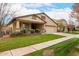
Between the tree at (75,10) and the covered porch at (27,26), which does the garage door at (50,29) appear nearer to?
the covered porch at (27,26)

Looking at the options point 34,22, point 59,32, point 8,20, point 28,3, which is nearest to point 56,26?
point 59,32

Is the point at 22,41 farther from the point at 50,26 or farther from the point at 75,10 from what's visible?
the point at 75,10

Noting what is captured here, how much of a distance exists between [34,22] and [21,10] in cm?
27

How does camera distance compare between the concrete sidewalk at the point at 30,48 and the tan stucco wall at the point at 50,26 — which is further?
the tan stucco wall at the point at 50,26

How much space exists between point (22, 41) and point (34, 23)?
0.32 m

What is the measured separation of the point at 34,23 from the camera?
2586 millimetres

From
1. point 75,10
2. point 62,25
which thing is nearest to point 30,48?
point 62,25

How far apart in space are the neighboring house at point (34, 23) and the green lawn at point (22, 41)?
0.37 feet

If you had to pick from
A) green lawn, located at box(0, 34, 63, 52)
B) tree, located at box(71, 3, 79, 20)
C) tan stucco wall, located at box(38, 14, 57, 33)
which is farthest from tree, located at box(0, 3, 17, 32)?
tree, located at box(71, 3, 79, 20)

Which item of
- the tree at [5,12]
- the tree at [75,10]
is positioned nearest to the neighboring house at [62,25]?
the tree at [75,10]

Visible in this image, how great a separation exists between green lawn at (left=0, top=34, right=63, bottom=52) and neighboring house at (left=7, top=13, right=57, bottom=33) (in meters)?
0.11

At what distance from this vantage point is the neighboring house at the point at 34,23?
2.58 meters

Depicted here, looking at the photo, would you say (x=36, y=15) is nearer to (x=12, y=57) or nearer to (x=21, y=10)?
(x=21, y=10)

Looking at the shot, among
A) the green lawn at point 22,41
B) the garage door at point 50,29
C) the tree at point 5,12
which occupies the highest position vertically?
the tree at point 5,12
